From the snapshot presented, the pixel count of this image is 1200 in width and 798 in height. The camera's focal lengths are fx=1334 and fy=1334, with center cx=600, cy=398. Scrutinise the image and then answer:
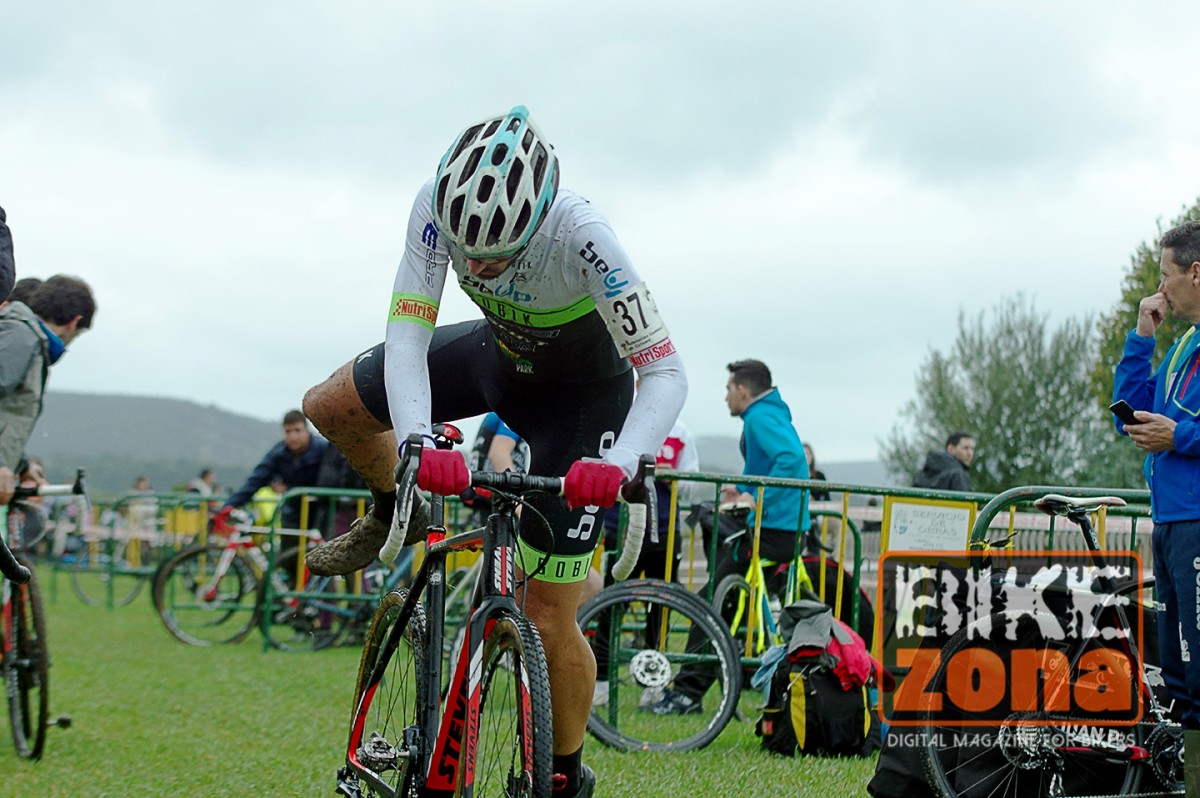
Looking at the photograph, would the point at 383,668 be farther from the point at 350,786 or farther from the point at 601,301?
the point at 601,301

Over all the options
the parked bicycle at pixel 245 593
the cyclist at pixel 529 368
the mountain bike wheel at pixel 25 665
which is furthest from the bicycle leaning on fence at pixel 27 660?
the parked bicycle at pixel 245 593

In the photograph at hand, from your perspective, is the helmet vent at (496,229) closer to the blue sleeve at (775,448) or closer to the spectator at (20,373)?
the spectator at (20,373)

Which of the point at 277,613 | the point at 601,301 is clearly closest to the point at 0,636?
the point at 601,301

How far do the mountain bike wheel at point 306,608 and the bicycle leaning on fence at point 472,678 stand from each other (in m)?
8.03

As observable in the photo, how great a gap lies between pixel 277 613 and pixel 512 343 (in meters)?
9.80

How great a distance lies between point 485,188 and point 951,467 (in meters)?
9.11

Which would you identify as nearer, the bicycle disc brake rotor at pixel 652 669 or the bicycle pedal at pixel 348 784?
the bicycle pedal at pixel 348 784

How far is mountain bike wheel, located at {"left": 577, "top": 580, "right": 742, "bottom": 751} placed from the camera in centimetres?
700

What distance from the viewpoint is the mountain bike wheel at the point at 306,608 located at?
1233 cm

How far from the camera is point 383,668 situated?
4.48m

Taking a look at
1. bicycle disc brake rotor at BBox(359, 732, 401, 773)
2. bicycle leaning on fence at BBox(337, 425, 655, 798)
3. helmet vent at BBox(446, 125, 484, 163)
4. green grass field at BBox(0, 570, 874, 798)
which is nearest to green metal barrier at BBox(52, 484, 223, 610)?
green grass field at BBox(0, 570, 874, 798)

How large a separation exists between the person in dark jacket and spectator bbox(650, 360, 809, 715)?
3253 millimetres

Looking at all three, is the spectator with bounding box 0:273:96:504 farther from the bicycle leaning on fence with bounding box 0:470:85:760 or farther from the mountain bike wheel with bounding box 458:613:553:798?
the mountain bike wheel with bounding box 458:613:553:798

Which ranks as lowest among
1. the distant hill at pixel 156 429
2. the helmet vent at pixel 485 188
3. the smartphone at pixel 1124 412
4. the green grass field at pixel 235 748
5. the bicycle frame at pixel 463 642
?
the green grass field at pixel 235 748
